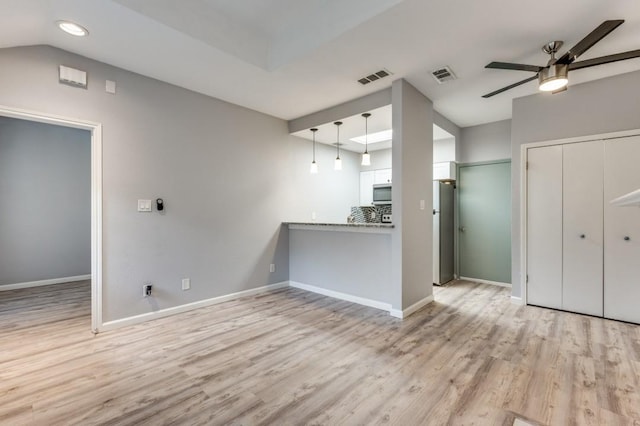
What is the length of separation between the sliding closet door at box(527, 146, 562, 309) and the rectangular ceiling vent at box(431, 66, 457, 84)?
1551 millimetres

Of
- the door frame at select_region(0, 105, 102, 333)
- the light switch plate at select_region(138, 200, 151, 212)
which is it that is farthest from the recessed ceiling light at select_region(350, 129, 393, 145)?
the door frame at select_region(0, 105, 102, 333)

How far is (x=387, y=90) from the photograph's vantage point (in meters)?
3.59

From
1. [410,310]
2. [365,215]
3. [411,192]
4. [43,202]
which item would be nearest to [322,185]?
[365,215]

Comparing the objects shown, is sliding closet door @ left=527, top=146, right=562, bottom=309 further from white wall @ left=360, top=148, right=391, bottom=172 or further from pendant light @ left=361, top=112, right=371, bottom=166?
white wall @ left=360, top=148, right=391, bottom=172

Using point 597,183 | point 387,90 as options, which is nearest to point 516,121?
point 597,183

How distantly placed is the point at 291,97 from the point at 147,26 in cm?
183

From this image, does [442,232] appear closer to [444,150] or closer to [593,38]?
[444,150]

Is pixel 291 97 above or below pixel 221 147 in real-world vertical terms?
above

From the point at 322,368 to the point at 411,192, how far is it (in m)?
2.28

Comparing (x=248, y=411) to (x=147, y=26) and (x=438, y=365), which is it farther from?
(x=147, y=26)

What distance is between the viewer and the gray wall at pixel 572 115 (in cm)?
316

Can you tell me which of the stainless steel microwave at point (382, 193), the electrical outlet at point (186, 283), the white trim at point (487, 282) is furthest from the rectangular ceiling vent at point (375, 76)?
the white trim at point (487, 282)

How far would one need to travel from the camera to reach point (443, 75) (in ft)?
10.6

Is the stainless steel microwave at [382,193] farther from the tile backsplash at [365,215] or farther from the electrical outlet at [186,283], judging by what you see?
the electrical outlet at [186,283]
